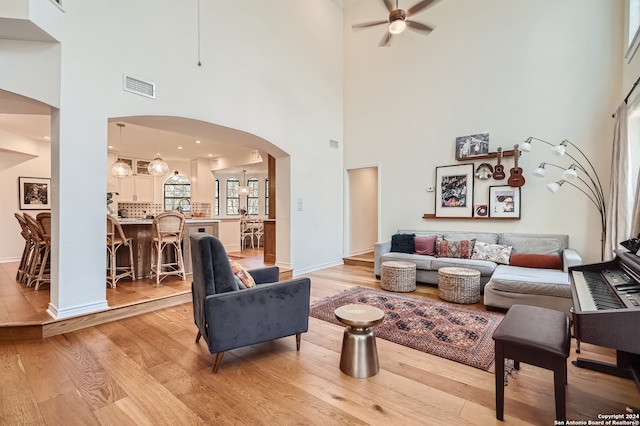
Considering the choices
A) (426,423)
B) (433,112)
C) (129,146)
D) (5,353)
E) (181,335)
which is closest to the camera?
(426,423)

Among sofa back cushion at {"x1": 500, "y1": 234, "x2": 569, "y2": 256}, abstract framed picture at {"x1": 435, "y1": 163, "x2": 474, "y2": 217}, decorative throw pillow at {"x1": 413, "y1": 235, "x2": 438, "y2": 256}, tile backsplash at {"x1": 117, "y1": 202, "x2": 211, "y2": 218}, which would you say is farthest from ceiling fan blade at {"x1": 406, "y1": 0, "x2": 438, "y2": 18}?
tile backsplash at {"x1": 117, "y1": 202, "x2": 211, "y2": 218}

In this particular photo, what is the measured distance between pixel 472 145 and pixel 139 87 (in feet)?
16.9

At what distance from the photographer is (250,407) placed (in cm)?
187

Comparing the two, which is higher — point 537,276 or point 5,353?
point 537,276

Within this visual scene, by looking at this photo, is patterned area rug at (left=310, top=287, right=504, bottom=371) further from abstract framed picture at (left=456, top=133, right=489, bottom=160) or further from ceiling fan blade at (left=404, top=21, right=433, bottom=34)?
ceiling fan blade at (left=404, top=21, right=433, bottom=34)

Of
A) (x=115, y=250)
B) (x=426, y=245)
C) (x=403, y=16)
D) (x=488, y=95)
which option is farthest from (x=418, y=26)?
(x=115, y=250)

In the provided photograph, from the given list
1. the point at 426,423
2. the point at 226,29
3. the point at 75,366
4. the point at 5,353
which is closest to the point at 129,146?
the point at 226,29

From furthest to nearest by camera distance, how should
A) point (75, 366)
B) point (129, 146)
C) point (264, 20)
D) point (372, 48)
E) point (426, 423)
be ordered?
point (129, 146), point (372, 48), point (264, 20), point (75, 366), point (426, 423)

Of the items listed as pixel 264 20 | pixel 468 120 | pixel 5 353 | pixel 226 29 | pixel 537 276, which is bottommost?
pixel 5 353

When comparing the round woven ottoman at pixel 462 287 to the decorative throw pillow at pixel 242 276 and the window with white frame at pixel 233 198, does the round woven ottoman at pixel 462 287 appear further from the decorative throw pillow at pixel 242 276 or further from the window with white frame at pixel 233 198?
the window with white frame at pixel 233 198

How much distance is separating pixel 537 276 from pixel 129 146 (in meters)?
9.22

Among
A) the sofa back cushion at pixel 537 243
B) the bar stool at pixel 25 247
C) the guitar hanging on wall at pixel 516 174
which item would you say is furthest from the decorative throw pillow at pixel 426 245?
the bar stool at pixel 25 247

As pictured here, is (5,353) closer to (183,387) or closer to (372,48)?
(183,387)

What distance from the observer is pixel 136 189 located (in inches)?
362
